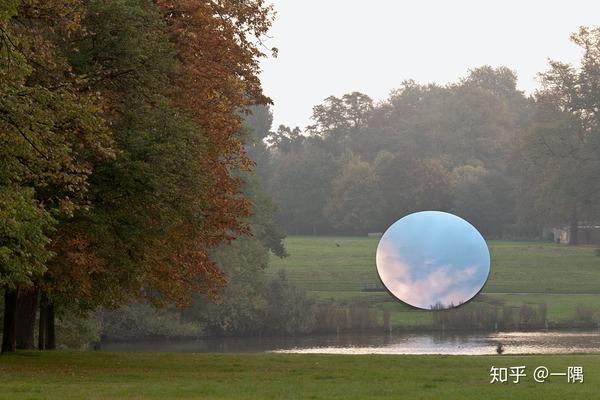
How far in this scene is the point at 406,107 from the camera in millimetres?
149750

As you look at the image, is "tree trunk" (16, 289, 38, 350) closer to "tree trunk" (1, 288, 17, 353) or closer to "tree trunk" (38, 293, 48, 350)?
"tree trunk" (38, 293, 48, 350)

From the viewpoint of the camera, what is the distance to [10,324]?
86.7 ft

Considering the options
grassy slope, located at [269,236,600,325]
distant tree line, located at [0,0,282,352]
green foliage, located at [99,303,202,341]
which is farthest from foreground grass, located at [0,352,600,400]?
grassy slope, located at [269,236,600,325]

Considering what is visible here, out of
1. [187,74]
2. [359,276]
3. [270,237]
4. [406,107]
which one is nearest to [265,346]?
[270,237]

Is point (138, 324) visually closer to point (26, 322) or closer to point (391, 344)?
point (391, 344)

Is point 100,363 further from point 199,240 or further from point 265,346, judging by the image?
point 265,346

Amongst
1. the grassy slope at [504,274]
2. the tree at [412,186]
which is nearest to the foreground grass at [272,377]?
the grassy slope at [504,274]

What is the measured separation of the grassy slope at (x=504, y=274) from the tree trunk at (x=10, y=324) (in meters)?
35.2

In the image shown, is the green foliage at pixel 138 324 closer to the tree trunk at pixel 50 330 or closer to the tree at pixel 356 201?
the tree trunk at pixel 50 330

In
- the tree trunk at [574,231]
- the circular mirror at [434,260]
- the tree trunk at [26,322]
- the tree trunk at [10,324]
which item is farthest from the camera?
the tree trunk at [574,231]

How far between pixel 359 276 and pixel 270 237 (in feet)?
30.9

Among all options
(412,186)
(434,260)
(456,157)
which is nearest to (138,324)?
(434,260)

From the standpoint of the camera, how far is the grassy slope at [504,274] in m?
65.5

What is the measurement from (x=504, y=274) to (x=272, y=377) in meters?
58.0
